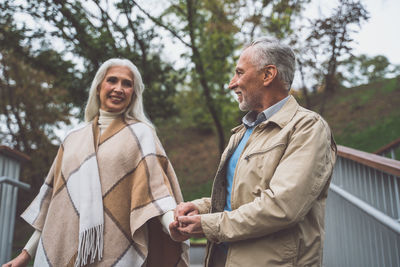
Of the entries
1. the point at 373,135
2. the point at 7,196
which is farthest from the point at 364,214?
the point at 373,135

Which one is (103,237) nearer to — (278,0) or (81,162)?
(81,162)

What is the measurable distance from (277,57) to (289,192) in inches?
29.6

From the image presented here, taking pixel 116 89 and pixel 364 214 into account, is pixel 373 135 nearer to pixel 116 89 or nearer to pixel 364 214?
pixel 364 214

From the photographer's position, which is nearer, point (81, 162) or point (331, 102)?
point (81, 162)

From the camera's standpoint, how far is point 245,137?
5.85ft

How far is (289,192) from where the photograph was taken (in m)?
1.23

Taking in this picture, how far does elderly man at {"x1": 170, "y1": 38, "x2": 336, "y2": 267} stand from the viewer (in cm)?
125

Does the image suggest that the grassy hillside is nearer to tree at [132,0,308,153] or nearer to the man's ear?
tree at [132,0,308,153]

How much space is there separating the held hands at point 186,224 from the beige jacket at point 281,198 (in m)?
0.06

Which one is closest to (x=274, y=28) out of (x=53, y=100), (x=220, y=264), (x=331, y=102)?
(x=220, y=264)

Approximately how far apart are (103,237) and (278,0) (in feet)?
21.0

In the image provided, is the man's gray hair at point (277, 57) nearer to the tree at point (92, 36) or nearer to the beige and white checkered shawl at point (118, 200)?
the beige and white checkered shawl at point (118, 200)

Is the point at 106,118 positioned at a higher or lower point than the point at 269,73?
lower

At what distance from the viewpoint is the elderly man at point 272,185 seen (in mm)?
1255
